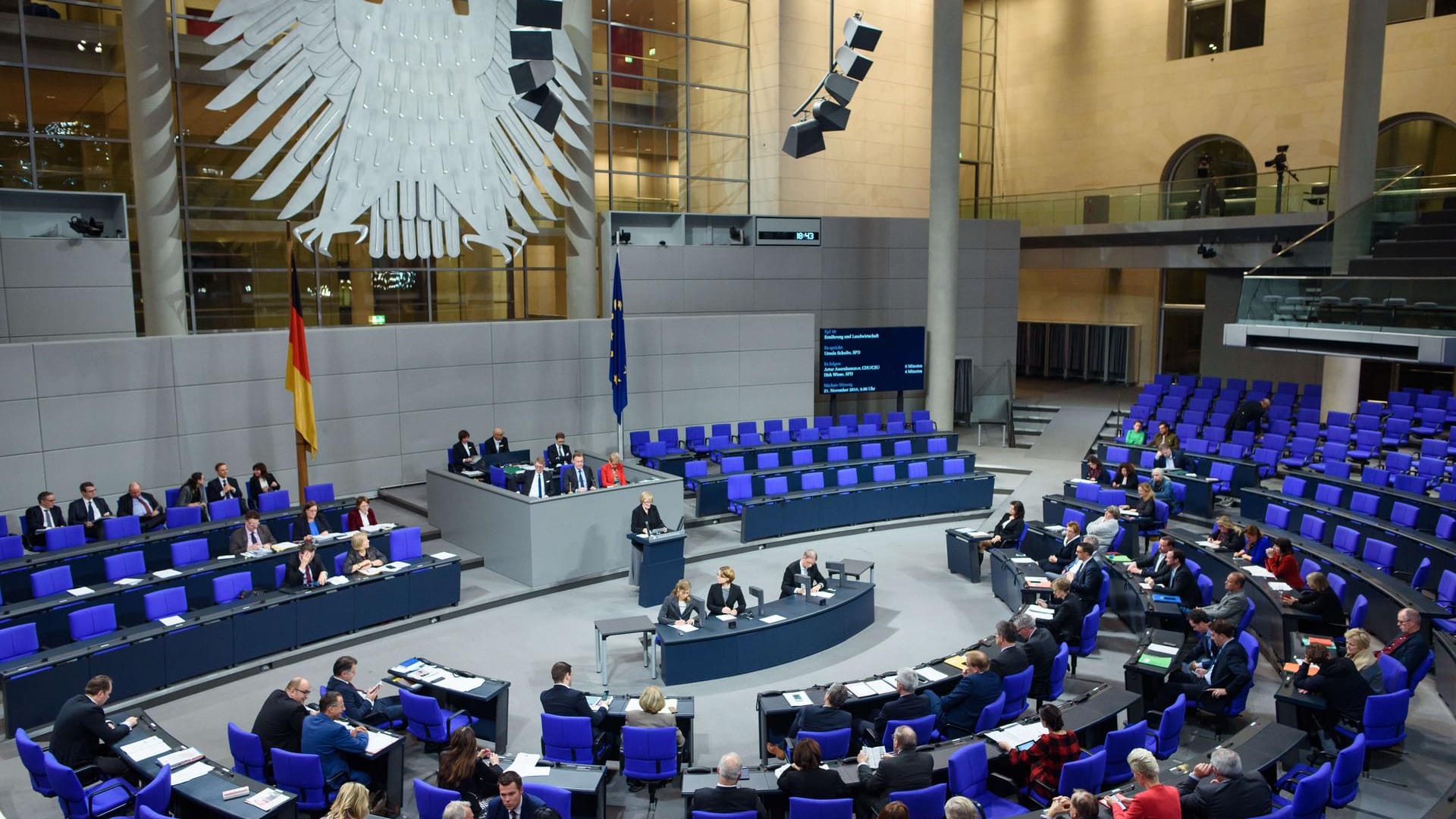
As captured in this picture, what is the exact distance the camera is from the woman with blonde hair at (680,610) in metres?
10.1

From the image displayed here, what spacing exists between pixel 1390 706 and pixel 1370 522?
536 cm

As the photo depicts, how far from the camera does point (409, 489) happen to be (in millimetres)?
16922

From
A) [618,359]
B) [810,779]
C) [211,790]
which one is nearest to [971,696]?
[810,779]

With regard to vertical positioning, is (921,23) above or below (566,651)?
above

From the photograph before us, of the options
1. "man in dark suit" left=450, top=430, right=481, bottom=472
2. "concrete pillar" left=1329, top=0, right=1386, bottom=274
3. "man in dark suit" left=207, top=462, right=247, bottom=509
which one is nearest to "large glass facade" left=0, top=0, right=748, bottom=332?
"man in dark suit" left=207, top=462, right=247, bottom=509

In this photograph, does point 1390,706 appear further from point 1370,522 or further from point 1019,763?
point 1370,522

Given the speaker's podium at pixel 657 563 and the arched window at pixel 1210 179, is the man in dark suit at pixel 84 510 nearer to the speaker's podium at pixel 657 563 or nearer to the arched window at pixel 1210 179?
the speaker's podium at pixel 657 563

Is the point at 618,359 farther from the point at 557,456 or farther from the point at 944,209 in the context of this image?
→ the point at 944,209

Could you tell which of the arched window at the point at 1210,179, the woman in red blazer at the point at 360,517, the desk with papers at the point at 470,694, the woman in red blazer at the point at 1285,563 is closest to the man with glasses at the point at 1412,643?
the woman in red blazer at the point at 1285,563

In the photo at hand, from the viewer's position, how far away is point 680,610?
10125mm

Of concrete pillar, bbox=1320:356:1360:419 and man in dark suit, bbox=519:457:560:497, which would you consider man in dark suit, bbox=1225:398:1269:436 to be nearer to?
concrete pillar, bbox=1320:356:1360:419

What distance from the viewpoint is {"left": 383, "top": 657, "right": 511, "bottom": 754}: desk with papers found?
27.5 feet

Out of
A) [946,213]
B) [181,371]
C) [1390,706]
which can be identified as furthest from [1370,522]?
[181,371]

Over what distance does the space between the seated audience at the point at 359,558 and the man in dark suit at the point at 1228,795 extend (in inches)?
327
